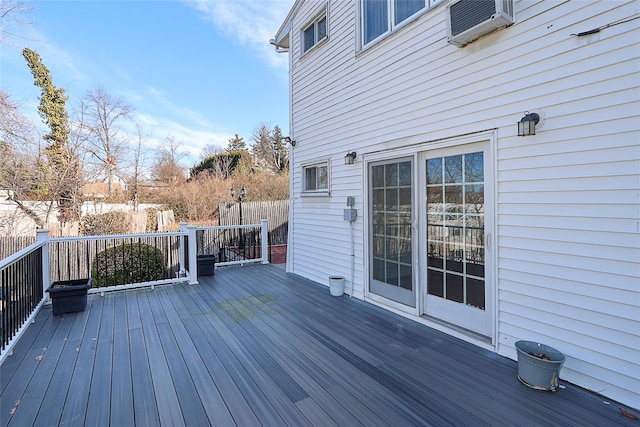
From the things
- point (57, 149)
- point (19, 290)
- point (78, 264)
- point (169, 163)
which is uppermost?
point (169, 163)

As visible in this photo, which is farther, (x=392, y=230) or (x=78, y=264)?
(x=78, y=264)

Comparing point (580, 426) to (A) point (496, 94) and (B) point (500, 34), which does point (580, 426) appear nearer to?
(A) point (496, 94)

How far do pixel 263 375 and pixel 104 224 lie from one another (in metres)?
10.4

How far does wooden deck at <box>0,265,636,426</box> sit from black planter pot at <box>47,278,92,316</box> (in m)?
0.14

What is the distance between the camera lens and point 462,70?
3012mm

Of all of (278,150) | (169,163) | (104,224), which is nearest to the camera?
(104,224)

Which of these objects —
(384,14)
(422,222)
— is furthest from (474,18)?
(422,222)

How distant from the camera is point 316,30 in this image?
218 inches

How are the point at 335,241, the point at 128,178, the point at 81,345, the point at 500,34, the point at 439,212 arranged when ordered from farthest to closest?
the point at 128,178
the point at 335,241
the point at 439,212
the point at 81,345
the point at 500,34

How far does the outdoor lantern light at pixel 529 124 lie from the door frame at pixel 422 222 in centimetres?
28

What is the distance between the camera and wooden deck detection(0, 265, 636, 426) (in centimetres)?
194

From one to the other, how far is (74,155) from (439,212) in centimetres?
1402

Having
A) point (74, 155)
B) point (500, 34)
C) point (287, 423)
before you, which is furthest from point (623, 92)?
point (74, 155)

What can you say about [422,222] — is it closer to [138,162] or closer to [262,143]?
[138,162]
